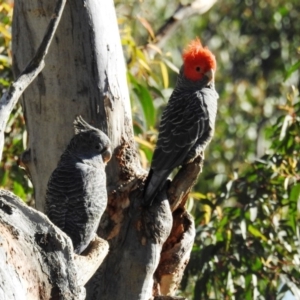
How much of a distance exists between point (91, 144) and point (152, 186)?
351mm

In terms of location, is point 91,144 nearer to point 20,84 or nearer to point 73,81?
point 73,81

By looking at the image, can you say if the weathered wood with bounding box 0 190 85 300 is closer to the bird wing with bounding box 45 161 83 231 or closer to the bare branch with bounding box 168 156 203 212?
the bird wing with bounding box 45 161 83 231

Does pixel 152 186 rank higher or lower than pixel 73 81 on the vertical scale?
lower

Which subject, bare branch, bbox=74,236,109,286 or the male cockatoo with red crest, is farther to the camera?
the male cockatoo with red crest

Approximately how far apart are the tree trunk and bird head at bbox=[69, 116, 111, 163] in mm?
218

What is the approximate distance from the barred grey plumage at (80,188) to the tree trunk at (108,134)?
0.24 meters

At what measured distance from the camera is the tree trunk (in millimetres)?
3525

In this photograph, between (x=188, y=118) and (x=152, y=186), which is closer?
(x=152, y=186)

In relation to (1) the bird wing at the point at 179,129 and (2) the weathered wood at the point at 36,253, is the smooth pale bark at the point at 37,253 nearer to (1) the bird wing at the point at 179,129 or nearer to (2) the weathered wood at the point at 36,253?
(2) the weathered wood at the point at 36,253

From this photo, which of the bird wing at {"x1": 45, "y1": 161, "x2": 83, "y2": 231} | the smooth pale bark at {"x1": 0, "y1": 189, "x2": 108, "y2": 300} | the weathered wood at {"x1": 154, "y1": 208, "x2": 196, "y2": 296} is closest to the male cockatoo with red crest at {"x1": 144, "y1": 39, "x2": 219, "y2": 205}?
the weathered wood at {"x1": 154, "y1": 208, "x2": 196, "y2": 296}

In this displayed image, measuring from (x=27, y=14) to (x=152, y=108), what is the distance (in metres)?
1.46

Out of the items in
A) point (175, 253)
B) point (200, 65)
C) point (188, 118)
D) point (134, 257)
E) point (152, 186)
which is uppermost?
point (200, 65)

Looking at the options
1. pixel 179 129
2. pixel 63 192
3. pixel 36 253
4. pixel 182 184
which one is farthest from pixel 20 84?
pixel 179 129

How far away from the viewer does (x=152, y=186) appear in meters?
3.55
